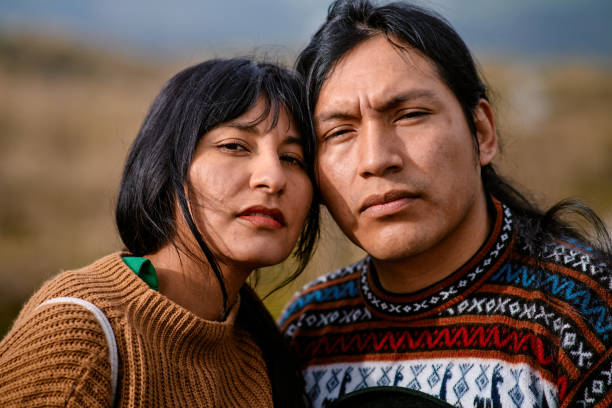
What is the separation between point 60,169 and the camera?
8922 millimetres

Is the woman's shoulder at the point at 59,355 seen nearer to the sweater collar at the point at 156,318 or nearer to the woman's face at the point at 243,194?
→ the sweater collar at the point at 156,318

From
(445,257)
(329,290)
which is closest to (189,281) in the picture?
(329,290)

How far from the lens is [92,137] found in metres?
9.73

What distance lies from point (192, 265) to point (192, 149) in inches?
15.4

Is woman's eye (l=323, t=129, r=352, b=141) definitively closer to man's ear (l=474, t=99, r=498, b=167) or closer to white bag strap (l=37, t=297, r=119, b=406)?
man's ear (l=474, t=99, r=498, b=167)

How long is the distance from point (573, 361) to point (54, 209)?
757 cm

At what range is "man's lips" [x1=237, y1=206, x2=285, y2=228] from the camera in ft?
6.49

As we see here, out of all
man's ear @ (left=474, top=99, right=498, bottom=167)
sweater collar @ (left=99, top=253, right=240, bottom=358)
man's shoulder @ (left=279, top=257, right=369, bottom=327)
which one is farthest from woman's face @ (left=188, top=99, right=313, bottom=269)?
man's ear @ (left=474, top=99, right=498, bottom=167)

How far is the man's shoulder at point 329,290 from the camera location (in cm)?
264

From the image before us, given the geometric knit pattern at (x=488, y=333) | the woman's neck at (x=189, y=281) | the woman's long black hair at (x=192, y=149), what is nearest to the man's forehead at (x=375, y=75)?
the woman's long black hair at (x=192, y=149)

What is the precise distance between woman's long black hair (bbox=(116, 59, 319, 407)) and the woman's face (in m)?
0.04

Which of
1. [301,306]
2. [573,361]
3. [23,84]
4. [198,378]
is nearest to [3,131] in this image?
[23,84]

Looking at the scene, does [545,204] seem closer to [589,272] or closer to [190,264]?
[589,272]

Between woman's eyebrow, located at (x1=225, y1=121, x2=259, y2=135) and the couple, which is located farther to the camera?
woman's eyebrow, located at (x1=225, y1=121, x2=259, y2=135)
